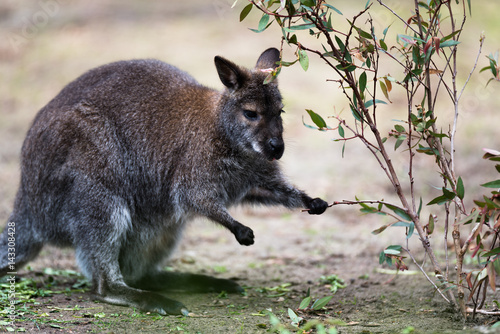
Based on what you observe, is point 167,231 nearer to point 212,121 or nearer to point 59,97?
point 212,121

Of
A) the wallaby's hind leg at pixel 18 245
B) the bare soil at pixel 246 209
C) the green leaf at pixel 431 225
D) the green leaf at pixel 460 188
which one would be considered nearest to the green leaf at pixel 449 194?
the green leaf at pixel 460 188

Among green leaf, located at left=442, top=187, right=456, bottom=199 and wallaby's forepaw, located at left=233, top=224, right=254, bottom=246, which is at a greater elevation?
green leaf, located at left=442, top=187, right=456, bottom=199

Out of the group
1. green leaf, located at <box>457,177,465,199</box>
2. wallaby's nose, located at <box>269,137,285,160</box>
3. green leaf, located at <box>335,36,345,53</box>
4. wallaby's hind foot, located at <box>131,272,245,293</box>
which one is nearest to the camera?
green leaf, located at <box>457,177,465,199</box>

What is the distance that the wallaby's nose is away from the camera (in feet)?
12.8

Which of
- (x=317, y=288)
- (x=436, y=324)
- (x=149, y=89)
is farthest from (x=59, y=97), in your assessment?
(x=436, y=324)

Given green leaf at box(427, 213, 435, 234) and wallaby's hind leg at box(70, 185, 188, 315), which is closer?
green leaf at box(427, 213, 435, 234)

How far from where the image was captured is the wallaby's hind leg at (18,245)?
4.36 metres

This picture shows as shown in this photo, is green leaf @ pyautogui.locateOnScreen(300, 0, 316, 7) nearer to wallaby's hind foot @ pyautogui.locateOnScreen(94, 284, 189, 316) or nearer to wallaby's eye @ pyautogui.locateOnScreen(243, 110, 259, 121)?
wallaby's eye @ pyautogui.locateOnScreen(243, 110, 259, 121)

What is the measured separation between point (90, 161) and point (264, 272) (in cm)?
194

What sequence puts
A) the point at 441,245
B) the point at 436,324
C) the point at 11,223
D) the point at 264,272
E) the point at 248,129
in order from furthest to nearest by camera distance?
the point at 441,245, the point at 264,272, the point at 11,223, the point at 248,129, the point at 436,324

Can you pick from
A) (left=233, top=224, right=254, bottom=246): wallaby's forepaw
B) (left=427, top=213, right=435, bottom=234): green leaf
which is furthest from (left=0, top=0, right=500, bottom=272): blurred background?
(left=427, top=213, right=435, bottom=234): green leaf

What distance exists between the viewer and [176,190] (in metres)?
4.18

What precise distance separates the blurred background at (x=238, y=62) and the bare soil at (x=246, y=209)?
0.11ft

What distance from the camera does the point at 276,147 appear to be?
3.91m
